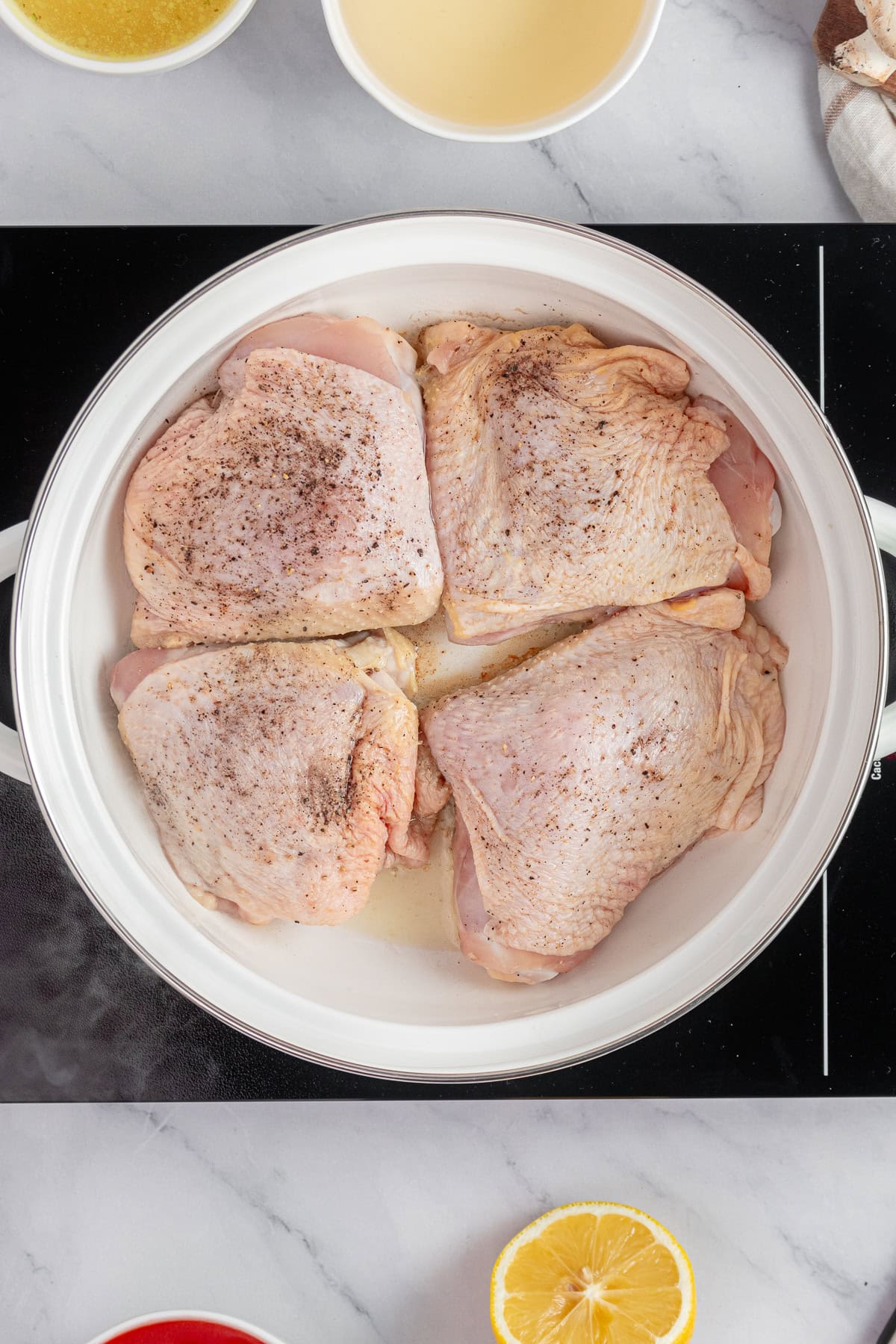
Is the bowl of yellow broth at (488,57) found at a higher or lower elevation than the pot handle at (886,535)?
higher

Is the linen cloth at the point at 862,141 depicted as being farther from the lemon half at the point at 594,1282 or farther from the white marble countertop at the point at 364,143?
the lemon half at the point at 594,1282

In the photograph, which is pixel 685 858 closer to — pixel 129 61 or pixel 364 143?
pixel 364 143

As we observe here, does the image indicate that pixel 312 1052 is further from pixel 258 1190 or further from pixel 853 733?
pixel 853 733

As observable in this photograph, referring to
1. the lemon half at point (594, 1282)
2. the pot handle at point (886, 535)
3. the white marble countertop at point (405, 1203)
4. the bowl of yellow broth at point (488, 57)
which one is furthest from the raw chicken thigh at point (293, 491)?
the lemon half at point (594, 1282)

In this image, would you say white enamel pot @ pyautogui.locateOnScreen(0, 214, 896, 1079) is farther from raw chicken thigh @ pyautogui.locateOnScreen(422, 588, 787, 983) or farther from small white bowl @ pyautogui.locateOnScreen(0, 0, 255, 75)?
small white bowl @ pyautogui.locateOnScreen(0, 0, 255, 75)

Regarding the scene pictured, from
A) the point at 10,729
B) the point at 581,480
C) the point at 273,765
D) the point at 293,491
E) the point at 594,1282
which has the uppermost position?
the point at 581,480

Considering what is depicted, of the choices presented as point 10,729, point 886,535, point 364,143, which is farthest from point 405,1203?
point 364,143
